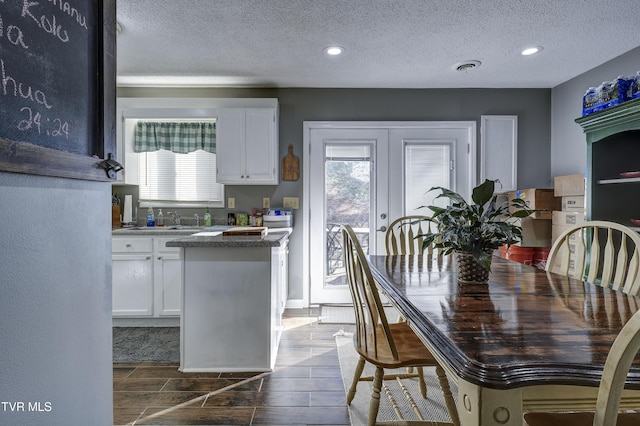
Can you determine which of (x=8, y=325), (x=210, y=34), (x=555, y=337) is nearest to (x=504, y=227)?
(x=555, y=337)

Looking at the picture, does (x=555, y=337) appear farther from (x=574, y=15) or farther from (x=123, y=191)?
(x=123, y=191)

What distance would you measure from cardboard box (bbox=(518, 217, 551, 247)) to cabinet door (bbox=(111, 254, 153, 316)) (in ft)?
12.1

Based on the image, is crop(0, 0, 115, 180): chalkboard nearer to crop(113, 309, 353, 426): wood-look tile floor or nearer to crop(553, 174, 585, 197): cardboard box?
crop(113, 309, 353, 426): wood-look tile floor

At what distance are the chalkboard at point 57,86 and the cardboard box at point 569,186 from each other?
3.38 metres

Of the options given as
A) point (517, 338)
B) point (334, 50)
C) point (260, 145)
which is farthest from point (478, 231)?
point (260, 145)

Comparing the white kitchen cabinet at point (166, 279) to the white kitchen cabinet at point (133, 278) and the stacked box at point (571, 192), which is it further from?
the stacked box at point (571, 192)

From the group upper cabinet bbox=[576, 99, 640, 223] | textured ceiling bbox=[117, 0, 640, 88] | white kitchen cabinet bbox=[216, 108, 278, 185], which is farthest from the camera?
white kitchen cabinet bbox=[216, 108, 278, 185]

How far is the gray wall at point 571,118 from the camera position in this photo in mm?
3271

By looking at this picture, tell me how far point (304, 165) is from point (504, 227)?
2.74 meters

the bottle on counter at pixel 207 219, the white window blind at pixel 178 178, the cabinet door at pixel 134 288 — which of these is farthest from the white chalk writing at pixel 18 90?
the white window blind at pixel 178 178

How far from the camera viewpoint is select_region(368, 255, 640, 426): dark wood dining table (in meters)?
0.76

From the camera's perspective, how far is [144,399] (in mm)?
2105

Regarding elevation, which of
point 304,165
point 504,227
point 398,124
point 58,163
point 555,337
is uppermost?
point 398,124

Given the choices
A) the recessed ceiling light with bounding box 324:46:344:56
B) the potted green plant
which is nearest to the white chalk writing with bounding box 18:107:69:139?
the potted green plant
